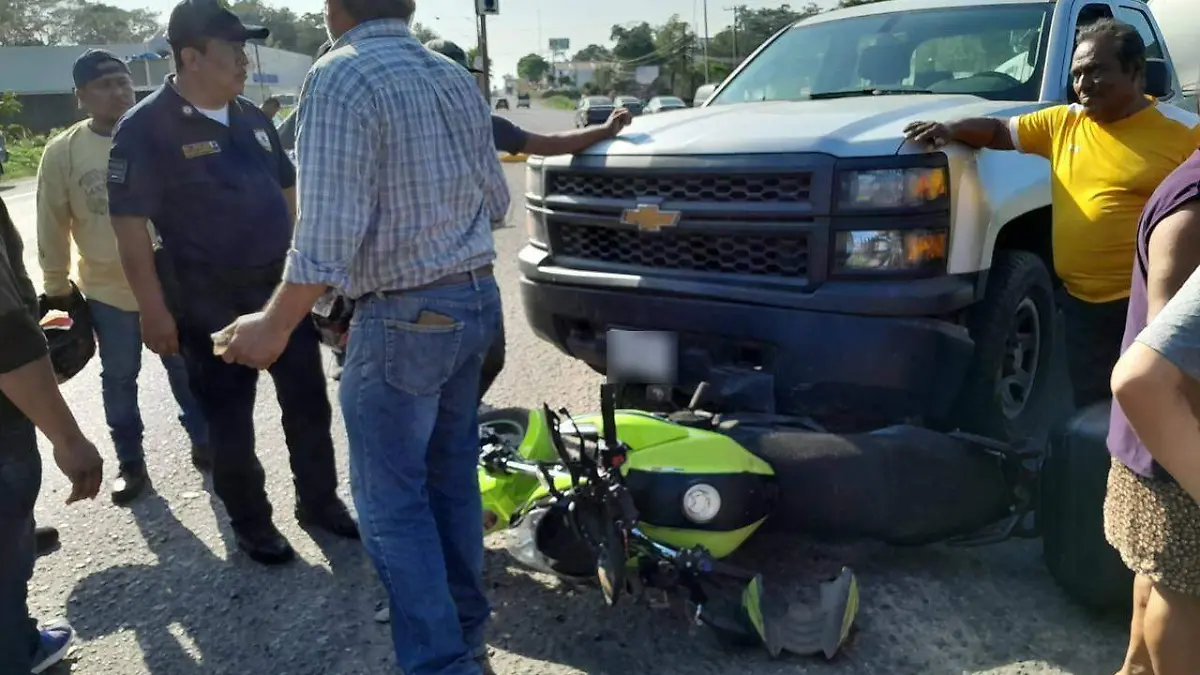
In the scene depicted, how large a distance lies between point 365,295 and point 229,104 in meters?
1.55

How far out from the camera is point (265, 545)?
3609 mm

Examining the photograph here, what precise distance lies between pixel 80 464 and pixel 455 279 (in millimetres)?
982

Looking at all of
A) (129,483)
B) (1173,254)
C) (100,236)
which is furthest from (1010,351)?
(100,236)

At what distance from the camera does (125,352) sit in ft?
14.1

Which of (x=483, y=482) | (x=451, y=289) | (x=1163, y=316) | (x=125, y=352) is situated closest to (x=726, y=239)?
(x=483, y=482)

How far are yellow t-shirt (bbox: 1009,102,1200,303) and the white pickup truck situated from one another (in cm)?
26

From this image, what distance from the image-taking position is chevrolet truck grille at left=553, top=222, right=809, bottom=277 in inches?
144

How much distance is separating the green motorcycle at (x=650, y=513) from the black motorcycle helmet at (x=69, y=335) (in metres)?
1.42

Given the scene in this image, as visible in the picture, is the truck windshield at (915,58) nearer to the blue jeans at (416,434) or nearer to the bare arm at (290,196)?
the bare arm at (290,196)

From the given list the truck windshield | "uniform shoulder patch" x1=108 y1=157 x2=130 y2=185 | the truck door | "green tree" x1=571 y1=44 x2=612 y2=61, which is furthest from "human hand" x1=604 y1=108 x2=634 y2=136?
"green tree" x1=571 y1=44 x2=612 y2=61

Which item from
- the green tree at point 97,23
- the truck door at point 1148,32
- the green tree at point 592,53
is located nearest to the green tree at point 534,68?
the green tree at point 592,53

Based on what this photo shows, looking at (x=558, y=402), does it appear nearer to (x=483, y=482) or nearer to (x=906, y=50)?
(x=483, y=482)

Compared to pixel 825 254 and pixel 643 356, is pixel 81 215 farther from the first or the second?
pixel 825 254

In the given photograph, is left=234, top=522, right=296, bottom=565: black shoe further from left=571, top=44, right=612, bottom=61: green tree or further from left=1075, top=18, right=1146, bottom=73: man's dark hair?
left=571, top=44, right=612, bottom=61: green tree
